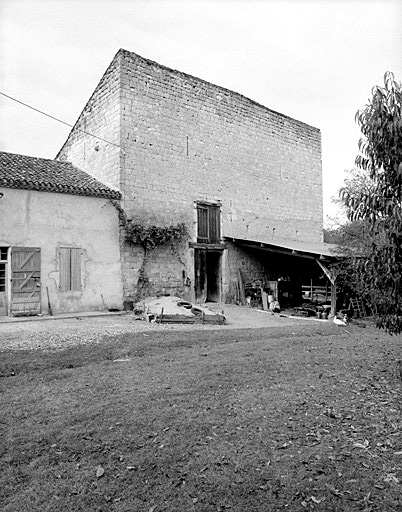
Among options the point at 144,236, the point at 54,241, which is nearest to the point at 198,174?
the point at 144,236

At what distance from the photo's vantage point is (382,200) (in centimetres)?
433

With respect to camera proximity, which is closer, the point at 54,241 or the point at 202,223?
the point at 54,241

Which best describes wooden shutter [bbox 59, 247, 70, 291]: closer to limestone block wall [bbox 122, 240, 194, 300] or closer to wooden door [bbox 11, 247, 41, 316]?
wooden door [bbox 11, 247, 41, 316]

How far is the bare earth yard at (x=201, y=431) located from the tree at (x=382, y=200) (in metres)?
1.12

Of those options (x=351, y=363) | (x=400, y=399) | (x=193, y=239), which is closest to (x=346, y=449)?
(x=400, y=399)

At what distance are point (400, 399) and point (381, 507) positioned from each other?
2.17 m

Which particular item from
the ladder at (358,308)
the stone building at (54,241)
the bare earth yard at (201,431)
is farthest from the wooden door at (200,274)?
the bare earth yard at (201,431)

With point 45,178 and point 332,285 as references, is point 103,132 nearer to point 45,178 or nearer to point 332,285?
point 45,178

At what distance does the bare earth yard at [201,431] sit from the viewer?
280cm

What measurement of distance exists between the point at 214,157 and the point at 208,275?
461 cm

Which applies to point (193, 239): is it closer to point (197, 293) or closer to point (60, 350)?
point (197, 293)

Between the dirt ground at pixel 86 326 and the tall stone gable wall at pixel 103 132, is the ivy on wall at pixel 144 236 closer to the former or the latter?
the tall stone gable wall at pixel 103 132

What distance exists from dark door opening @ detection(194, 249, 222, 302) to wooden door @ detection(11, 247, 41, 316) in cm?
592

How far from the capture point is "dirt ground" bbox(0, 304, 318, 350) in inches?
322
